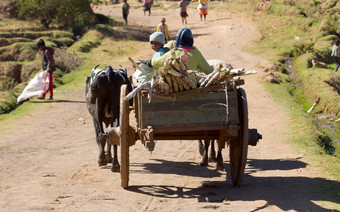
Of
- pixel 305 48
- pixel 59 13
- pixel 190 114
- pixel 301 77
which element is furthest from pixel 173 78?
pixel 59 13

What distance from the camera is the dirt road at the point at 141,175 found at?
6.41 metres

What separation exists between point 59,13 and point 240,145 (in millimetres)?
19911

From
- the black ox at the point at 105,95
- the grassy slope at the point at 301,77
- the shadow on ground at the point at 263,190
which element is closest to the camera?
the shadow on ground at the point at 263,190

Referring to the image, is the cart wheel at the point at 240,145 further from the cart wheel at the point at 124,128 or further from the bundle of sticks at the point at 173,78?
the cart wheel at the point at 124,128

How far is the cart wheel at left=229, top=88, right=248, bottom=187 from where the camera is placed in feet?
21.5

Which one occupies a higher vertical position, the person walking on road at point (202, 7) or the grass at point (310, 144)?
the person walking on road at point (202, 7)

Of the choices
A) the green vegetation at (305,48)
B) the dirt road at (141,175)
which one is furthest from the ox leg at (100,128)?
the green vegetation at (305,48)

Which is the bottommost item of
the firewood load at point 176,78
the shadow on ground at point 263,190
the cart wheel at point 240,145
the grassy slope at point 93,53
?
the grassy slope at point 93,53

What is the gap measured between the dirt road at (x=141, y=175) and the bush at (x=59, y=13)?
1244 cm

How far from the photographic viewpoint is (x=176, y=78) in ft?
20.6

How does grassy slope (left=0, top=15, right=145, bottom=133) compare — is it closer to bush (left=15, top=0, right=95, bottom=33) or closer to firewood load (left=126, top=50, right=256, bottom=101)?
bush (left=15, top=0, right=95, bottom=33)

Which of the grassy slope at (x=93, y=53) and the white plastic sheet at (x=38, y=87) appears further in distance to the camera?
the white plastic sheet at (x=38, y=87)

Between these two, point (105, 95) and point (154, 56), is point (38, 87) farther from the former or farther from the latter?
point (154, 56)

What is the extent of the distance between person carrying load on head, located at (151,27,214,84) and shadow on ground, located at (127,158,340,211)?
1.54 metres
